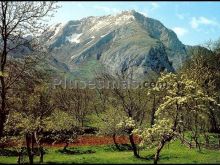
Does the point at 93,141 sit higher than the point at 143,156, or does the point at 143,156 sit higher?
the point at 143,156

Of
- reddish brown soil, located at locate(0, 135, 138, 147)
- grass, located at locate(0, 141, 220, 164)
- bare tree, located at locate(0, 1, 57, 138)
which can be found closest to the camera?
bare tree, located at locate(0, 1, 57, 138)

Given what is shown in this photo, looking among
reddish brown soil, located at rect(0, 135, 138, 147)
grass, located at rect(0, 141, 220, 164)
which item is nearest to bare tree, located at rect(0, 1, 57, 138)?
grass, located at rect(0, 141, 220, 164)

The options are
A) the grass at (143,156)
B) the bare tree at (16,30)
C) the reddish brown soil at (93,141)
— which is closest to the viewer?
the bare tree at (16,30)

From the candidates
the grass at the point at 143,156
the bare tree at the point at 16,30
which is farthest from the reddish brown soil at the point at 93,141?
the bare tree at the point at 16,30

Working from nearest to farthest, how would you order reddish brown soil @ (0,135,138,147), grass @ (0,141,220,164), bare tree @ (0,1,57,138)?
bare tree @ (0,1,57,138), grass @ (0,141,220,164), reddish brown soil @ (0,135,138,147)

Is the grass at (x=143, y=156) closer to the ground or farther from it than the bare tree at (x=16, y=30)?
closer to the ground

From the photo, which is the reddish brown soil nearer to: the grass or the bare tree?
the grass

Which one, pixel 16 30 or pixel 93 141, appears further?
pixel 93 141

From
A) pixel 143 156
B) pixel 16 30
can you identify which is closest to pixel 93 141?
pixel 143 156

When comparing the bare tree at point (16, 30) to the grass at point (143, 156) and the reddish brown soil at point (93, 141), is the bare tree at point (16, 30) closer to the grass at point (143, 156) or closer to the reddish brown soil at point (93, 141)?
the grass at point (143, 156)

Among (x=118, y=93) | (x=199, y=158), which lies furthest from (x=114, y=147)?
(x=199, y=158)

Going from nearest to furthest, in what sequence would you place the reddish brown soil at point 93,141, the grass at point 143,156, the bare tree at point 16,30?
the bare tree at point 16,30, the grass at point 143,156, the reddish brown soil at point 93,141

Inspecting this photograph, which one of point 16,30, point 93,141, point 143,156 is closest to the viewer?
point 16,30

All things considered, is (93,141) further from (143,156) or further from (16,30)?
(16,30)
